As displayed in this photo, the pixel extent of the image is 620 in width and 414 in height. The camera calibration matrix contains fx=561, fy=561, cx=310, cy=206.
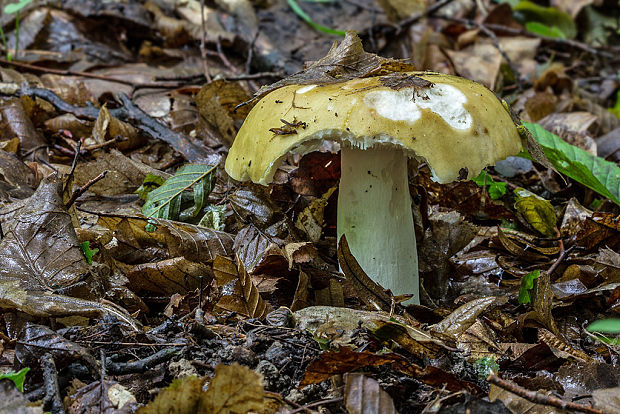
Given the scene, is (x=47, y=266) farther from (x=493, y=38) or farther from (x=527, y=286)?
(x=493, y=38)

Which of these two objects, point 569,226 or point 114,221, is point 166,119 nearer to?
point 114,221

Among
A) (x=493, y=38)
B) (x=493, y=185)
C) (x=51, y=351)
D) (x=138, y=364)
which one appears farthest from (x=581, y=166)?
(x=493, y=38)

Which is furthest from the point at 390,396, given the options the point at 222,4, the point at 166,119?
the point at 222,4

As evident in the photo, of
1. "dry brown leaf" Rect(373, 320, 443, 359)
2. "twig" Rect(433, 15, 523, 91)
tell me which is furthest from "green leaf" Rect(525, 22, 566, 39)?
"dry brown leaf" Rect(373, 320, 443, 359)

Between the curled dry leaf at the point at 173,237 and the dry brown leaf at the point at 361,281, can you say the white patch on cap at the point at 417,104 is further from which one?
the curled dry leaf at the point at 173,237

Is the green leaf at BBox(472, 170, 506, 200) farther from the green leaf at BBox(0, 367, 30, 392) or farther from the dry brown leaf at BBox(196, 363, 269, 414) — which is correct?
the green leaf at BBox(0, 367, 30, 392)

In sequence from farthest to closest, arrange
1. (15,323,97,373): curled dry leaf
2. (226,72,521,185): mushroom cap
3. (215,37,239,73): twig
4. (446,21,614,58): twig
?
(446,21,614,58): twig, (215,37,239,73): twig, (226,72,521,185): mushroom cap, (15,323,97,373): curled dry leaf

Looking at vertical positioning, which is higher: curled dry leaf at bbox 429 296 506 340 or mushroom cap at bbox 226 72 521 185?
mushroom cap at bbox 226 72 521 185
